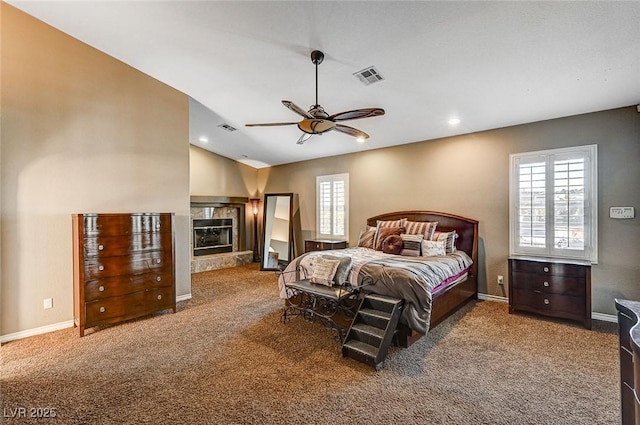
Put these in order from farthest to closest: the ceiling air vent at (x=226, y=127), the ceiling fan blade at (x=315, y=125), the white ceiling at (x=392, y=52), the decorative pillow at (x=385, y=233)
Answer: the ceiling air vent at (x=226, y=127) → the decorative pillow at (x=385, y=233) → the ceiling fan blade at (x=315, y=125) → the white ceiling at (x=392, y=52)

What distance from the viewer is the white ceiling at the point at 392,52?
7.86 feet

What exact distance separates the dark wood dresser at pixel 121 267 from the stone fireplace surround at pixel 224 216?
2691 millimetres

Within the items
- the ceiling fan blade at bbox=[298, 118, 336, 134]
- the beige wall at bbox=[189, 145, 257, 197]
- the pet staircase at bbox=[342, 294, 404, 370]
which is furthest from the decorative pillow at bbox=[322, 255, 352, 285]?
the beige wall at bbox=[189, 145, 257, 197]

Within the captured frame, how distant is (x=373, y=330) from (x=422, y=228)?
2459mm

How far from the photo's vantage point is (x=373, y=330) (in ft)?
9.02

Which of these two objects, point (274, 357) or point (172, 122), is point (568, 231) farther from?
point (172, 122)

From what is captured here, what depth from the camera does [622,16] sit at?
7.31ft

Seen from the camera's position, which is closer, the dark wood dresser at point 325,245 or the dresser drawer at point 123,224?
the dresser drawer at point 123,224

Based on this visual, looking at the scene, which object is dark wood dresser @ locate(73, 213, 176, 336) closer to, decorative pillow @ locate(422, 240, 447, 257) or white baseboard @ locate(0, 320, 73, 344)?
white baseboard @ locate(0, 320, 73, 344)

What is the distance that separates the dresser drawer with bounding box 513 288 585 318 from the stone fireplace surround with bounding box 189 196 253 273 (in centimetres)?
591

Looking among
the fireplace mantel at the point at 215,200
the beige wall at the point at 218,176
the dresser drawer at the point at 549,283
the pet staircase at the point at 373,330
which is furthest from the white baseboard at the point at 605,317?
the beige wall at the point at 218,176

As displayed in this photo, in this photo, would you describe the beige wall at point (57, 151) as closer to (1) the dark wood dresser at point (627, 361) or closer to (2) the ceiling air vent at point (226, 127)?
(2) the ceiling air vent at point (226, 127)

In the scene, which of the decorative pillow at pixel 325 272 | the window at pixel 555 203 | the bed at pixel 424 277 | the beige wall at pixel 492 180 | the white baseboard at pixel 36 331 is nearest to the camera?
the bed at pixel 424 277

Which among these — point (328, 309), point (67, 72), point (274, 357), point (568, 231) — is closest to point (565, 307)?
point (568, 231)
